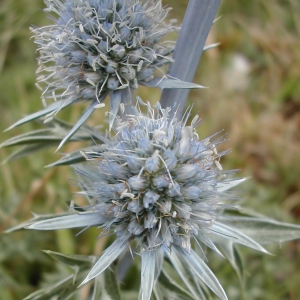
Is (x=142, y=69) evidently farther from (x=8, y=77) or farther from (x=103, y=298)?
(x=8, y=77)

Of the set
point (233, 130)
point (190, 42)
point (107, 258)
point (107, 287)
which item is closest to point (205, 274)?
point (107, 258)

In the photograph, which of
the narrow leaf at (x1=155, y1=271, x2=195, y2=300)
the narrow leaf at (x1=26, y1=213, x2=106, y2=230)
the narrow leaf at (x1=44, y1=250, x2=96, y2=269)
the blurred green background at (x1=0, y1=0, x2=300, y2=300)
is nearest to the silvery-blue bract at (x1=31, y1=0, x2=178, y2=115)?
the narrow leaf at (x1=26, y1=213, x2=106, y2=230)

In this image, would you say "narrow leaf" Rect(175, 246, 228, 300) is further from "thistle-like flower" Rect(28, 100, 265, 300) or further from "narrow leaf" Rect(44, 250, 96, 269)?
"narrow leaf" Rect(44, 250, 96, 269)

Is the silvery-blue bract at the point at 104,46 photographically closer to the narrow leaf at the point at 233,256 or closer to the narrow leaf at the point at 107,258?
the narrow leaf at the point at 107,258

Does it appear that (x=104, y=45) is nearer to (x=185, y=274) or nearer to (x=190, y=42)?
(x=190, y=42)

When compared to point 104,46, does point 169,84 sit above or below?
below

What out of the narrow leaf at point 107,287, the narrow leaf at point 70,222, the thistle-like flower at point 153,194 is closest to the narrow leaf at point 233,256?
the thistle-like flower at point 153,194
